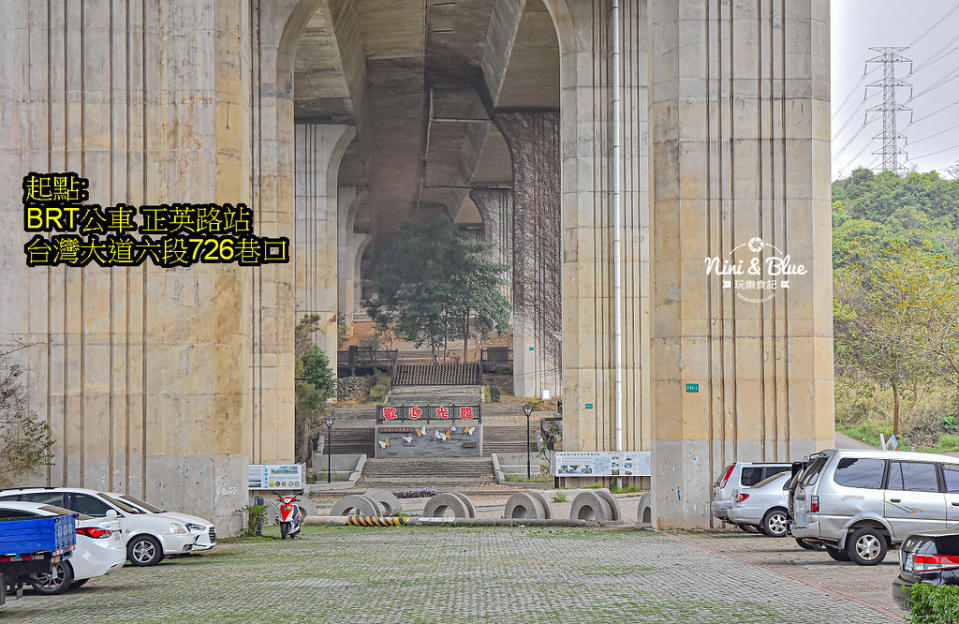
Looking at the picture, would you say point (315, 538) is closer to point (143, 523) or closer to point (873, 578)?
point (143, 523)

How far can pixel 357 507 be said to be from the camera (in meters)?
29.1

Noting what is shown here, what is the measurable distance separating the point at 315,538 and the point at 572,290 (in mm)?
17939

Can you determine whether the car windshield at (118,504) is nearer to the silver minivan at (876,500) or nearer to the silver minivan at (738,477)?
the silver minivan at (876,500)

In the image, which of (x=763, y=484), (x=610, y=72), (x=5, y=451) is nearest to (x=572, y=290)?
(x=610, y=72)

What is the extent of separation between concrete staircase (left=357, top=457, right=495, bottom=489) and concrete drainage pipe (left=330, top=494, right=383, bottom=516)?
1787cm

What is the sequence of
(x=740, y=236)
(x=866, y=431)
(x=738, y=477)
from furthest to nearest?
(x=866, y=431)
(x=740, y=236)
(x=738, y=477)

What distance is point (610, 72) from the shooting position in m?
38.8

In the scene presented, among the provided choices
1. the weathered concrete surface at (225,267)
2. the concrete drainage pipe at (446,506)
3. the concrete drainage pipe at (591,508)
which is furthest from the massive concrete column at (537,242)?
the weathered concrete surface at (225,267)

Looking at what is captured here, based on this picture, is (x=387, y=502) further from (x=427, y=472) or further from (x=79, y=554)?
(x=427, y=472)

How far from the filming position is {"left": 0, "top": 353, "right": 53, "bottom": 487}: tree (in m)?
21.4

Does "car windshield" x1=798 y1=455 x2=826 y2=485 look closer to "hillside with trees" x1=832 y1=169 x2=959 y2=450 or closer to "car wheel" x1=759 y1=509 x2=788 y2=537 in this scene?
"car wheel" x1=759 y1=509 x2=788 y2=537

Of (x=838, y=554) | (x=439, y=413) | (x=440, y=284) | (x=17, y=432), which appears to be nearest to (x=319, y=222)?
(x=439, y=413)

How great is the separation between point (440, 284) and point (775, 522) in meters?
57.4

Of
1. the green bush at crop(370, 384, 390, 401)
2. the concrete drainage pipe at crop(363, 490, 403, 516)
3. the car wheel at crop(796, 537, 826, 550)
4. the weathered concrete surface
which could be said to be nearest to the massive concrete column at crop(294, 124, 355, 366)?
the green bush at crop(370, 384, 390, 401)
